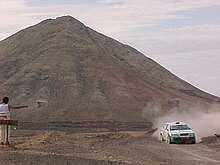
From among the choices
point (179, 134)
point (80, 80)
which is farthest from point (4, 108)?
point (80, 80)

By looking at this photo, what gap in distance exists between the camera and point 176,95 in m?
116

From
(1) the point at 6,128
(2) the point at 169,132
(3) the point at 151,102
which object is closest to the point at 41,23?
(3) the point at 151,102

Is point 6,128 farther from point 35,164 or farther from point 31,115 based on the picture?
point 31,115

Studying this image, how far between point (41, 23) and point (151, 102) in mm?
43127

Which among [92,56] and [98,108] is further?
[92,56]

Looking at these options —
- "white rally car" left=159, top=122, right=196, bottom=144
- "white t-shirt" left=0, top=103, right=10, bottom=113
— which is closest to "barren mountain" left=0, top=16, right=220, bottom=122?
"white rally car" left=159, top=122, right=196, bottom=144

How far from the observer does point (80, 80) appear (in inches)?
4444

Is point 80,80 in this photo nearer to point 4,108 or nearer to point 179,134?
point 179,134

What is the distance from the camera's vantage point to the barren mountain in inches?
4011

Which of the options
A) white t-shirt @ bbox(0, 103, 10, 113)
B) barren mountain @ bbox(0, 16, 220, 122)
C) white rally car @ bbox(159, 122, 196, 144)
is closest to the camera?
white t-shirt @ bbox(0, 103, 10, 113)

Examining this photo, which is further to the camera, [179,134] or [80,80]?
[80,80]

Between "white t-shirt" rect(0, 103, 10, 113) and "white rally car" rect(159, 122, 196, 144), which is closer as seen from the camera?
"white t-shirt" rect(0, 103, 10, 113)

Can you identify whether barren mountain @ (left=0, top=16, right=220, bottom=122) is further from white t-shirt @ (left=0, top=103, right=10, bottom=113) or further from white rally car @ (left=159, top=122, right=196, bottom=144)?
white t-shirt @ (left=0, top=103, right=10, bottom=113)

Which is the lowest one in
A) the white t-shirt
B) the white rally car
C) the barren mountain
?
the white rally car
